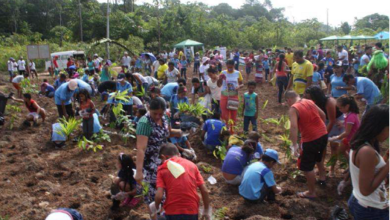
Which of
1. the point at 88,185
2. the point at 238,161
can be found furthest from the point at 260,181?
the point at 88,185

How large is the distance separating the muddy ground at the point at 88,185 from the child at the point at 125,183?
0.46 feet

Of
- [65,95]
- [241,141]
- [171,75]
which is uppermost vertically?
[171,75]

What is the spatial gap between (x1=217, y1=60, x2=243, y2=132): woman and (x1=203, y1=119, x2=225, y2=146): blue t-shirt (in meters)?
0.75

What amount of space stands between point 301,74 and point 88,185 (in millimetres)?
5071

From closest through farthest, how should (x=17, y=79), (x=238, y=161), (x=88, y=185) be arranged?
(x=238, y=161) < (x=88, y=185) < (x=17, y=79)

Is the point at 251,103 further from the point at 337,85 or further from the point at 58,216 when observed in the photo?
the point at 58,216

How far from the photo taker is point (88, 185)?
5.43 metres

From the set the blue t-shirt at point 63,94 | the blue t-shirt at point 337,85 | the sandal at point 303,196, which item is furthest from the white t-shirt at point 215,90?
the blue t-shirt at point 63,94

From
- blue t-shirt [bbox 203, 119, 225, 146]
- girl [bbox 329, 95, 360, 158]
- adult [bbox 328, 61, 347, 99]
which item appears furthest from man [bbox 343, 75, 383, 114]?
blue t-shirt [bbox 203, 119, 225, 146]

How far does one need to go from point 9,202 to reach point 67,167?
141 cm

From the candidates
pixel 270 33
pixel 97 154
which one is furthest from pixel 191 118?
pixel 270 33

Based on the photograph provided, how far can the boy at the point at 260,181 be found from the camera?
4.30 m

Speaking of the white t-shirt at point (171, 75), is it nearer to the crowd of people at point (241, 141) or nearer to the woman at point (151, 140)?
the crowd of people at point (241, 141)

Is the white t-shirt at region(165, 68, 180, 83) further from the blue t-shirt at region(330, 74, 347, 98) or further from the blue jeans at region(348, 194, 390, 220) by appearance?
the blue jeans at region(348, 194, 390, 220)
